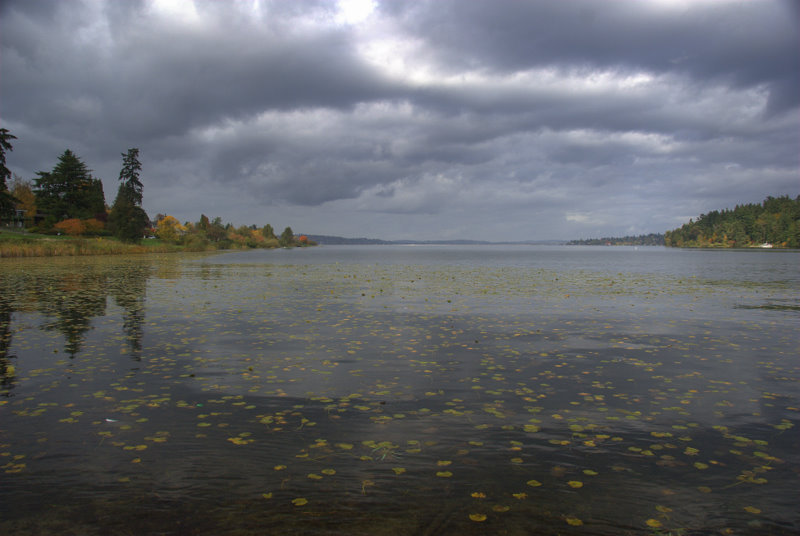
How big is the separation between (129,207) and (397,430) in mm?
121256

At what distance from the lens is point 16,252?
6706 centimetres

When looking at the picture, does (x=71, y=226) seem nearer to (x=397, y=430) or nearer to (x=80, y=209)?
(x=80, y=209)

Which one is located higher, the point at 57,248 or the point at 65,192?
the point at 65,192

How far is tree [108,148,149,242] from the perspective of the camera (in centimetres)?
11012

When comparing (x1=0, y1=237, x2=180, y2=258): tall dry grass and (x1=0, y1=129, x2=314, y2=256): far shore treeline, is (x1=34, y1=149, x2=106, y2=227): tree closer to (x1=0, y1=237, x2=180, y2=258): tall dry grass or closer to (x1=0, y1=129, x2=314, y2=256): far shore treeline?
(x1=0, y1=129, x2=314, y2=256): far shore treeline

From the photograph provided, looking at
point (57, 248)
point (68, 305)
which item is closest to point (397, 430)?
point (68, 305)

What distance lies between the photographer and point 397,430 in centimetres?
799

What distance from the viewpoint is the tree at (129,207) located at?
361ft

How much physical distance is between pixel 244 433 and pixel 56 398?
15.1ft

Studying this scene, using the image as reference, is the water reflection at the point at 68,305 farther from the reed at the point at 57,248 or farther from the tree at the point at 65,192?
the tree at the point at 65,192

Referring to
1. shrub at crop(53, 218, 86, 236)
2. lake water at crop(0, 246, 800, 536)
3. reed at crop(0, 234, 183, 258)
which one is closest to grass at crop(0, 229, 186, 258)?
reed at crop(0, 234, 183, 258)

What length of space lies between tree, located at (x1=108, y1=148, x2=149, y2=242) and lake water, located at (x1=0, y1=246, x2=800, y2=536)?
105 m

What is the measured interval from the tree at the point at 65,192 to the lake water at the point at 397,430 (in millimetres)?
114419

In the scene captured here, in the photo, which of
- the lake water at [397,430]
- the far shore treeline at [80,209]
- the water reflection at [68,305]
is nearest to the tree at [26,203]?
the far shore treeline at [80,209]
